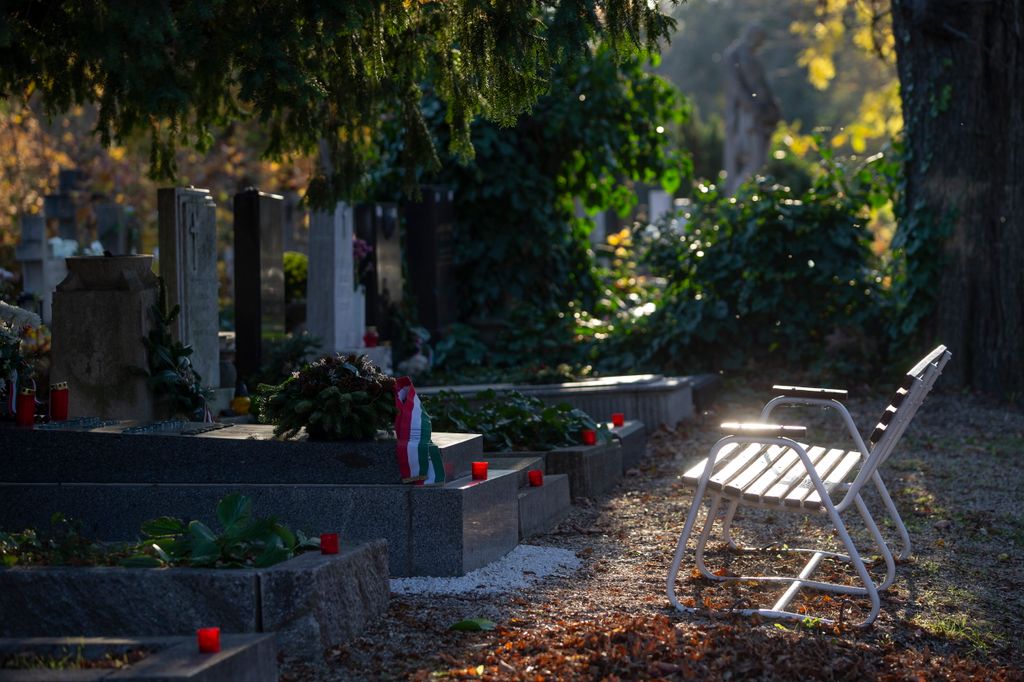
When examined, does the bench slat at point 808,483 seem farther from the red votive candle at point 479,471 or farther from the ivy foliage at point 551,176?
the ivy foliage at point 551,176

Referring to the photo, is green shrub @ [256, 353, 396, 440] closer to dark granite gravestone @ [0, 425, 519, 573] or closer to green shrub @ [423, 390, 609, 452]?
dark granite gravestone @ [0, 425, 519, 573]

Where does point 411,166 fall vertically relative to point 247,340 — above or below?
above

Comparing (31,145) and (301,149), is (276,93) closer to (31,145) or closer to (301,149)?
(301,149)

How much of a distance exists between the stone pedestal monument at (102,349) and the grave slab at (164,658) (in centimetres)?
321

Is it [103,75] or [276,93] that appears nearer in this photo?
[276,93]

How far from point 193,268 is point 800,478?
4.61 meters

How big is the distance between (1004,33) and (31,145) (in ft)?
53.0

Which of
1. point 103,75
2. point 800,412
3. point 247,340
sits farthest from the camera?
point 800,412

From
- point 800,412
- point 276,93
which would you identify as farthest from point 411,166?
point 800,412

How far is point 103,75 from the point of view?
22.8 feet

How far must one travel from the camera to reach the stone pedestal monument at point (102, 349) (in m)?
6.52

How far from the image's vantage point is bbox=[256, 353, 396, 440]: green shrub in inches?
206

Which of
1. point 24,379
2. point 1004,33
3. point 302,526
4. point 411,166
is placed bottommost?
point 302,526

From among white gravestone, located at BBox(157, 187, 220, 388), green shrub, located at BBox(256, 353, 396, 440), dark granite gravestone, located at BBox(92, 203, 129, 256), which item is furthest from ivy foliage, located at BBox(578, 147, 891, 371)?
green shrub, located at BBox(256, 353, 396, 440)
